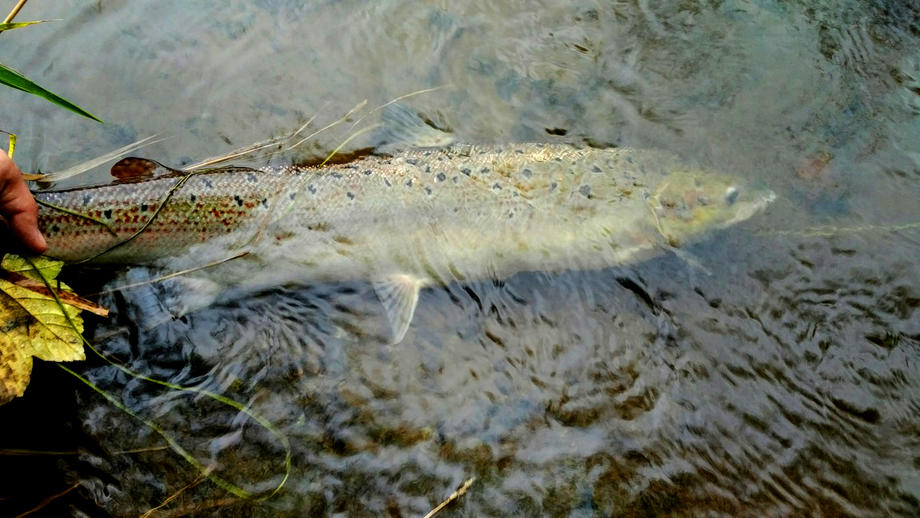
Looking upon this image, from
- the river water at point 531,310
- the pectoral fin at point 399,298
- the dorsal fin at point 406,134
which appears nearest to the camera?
the river water at point 531,310

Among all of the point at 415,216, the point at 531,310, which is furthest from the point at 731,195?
the point at 415,216

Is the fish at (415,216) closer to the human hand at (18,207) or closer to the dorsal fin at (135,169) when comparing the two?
the dorsal fin at (135,169)

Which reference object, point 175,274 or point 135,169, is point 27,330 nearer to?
point 175,274

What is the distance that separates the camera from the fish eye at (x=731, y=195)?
4.16 meters

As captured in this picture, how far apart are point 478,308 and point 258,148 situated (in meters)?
2.00

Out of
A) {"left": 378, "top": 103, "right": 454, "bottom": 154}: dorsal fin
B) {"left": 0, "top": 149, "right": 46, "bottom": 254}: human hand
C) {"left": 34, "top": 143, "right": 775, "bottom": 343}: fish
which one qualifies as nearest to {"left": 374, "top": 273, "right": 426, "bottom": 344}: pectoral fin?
{"left": 34, "top": 143, "right": 775, "bottom": 343}: fish

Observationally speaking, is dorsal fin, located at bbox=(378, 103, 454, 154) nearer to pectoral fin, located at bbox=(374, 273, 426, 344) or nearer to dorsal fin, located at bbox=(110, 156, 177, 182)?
pectoral fin, located at bbox=(374, 273, 426, 344)

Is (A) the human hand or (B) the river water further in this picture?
(B) the river water

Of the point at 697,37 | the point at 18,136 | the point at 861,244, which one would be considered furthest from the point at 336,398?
the point at 697,37

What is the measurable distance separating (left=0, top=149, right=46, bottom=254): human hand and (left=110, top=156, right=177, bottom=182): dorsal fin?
769 millimetres

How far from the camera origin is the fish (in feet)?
12.7

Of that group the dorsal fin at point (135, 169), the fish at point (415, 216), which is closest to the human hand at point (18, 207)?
the fish at point (415, 216)

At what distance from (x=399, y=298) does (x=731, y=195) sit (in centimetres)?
229

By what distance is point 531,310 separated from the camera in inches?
156
